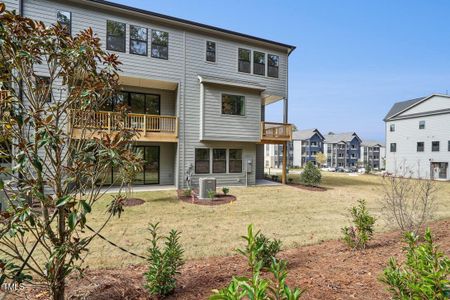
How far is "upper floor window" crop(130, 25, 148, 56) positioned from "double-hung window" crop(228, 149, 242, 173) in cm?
768

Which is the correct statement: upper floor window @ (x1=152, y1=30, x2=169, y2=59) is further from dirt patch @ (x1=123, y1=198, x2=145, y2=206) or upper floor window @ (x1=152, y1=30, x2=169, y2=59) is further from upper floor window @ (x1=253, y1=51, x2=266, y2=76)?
dirt patch @ (x1=123, y1=198, x2=145, y2=206)

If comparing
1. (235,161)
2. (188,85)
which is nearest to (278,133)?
(235,161)

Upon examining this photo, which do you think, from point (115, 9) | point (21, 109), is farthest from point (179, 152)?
point (21, 109)

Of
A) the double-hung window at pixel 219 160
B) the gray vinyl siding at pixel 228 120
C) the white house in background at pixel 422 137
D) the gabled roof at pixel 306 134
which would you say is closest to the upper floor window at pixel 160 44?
the gray vinyl siding at pixel 228 120

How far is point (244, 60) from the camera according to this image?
1532 centimetres

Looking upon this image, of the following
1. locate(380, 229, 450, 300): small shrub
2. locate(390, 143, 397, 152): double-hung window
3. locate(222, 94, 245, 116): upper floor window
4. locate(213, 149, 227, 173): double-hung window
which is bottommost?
locate(380, 229, 450, 300): small shrub

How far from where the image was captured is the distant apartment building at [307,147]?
6906cm

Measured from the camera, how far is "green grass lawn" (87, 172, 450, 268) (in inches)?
219

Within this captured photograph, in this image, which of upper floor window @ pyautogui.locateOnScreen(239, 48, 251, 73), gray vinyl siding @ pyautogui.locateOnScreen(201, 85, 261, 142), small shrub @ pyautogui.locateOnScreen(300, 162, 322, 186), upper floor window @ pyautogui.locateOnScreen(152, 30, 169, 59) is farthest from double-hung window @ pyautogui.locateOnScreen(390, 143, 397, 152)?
upper floor window @ pyautogui.locateOnScreen(152, 30, 169, 59)

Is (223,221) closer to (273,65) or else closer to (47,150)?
(47,150)

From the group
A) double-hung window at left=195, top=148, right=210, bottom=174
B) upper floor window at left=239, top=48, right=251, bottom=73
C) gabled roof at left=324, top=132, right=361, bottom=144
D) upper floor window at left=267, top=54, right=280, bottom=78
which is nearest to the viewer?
double-hung window at left=195, top=148, right=210, bottom=174

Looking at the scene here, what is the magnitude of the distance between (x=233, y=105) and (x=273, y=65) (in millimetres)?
4312

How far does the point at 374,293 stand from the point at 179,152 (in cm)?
1171

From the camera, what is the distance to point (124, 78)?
42.3ft
